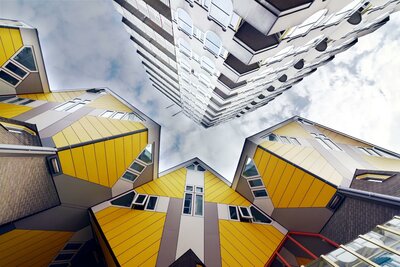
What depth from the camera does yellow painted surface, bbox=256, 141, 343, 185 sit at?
427 inches

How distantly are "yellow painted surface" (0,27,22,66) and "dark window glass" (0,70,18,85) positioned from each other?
78 cm

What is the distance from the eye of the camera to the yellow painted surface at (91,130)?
9250mm

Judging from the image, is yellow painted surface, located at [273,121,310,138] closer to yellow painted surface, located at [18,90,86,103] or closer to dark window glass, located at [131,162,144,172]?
dark window glass, located at [131,162,144,172]

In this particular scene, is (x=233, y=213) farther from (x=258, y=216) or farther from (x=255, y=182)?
(x=255, y=182)

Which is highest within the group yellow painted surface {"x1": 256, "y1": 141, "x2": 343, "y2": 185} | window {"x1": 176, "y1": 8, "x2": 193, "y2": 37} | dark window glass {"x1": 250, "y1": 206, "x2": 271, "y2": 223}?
window {"x1": 176, "y1": 8, "x2": 193, "y2": 37}

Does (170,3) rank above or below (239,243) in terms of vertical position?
above

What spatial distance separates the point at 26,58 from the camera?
1300 cm

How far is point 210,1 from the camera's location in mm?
6219

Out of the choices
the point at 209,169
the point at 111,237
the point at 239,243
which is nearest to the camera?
the point at 111,237

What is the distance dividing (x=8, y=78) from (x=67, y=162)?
9.52 meters

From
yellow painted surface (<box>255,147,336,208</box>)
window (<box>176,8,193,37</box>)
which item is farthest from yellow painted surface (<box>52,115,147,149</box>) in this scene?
yellow painted surface (<box>255,147,336,208</box>)

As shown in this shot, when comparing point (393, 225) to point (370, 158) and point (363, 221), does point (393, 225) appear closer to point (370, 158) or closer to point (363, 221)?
point (363, 221)

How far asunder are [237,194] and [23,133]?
1478cm

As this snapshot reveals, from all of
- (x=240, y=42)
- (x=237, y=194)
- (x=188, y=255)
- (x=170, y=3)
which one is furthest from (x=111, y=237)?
(x=170, y=3)
